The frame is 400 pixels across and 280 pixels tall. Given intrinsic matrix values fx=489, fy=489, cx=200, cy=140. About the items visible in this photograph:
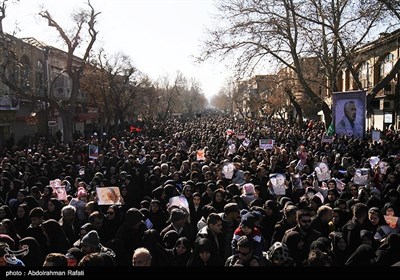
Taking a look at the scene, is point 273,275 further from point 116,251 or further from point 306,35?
point 306,35

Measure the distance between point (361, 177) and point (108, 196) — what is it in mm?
5812

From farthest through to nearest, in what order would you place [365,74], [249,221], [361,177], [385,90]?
[365,74] < [385,90] < [361,177] < [249,221]

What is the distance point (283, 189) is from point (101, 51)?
32.1 metres

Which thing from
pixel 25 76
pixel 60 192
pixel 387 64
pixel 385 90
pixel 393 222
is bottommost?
pixel 60 192

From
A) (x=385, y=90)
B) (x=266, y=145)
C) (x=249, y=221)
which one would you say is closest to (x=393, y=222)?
(x=249, y=221)

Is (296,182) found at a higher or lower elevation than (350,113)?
lower

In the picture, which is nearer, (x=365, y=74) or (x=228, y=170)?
(x=228, y=170)

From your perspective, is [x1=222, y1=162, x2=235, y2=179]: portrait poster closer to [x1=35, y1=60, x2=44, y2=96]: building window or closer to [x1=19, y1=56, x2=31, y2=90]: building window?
[x1=19, y1=56, x2=31, y2=90]: building window

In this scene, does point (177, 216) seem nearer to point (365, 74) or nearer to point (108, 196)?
point (108, 196)

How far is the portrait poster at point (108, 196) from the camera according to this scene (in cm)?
893

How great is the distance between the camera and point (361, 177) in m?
11.2

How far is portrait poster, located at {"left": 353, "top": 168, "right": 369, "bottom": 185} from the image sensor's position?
11086mm

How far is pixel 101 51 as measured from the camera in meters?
39.2

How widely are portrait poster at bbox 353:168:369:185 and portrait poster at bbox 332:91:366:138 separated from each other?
35.5 feet
